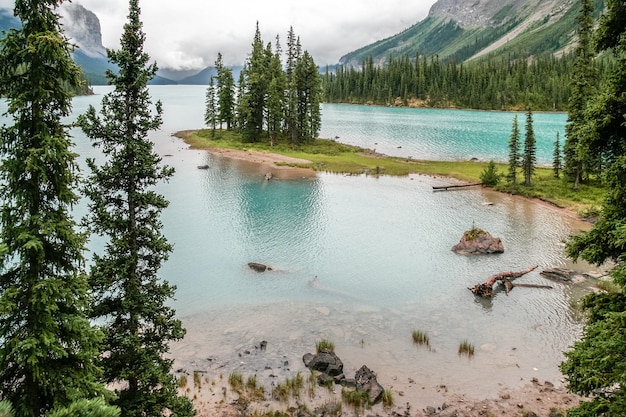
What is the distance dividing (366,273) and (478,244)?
38.3 ft

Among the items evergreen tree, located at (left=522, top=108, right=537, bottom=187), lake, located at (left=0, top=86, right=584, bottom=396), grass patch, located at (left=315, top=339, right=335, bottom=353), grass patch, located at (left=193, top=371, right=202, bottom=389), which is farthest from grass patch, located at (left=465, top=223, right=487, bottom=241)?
grass patch, located at (left=193, top=371, right=202, bottom=389)

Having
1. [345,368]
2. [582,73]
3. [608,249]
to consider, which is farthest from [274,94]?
[608,249]

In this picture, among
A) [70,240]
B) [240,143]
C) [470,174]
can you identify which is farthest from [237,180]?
[70,240]

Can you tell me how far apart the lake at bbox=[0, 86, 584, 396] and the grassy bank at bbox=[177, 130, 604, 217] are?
373 cm

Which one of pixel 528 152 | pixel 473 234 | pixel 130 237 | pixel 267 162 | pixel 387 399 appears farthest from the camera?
pixel 267 162

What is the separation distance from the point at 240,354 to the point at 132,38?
54.0 feet

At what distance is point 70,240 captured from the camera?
34.5 feet

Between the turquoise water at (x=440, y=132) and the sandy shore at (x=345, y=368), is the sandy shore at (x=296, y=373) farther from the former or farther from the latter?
the turquoise water at (x=440, y=132)

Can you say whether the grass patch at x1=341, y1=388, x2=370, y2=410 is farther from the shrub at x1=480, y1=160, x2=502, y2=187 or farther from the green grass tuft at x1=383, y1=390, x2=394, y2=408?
the shrub at x1=480, y1=160, x2=502, y2=187

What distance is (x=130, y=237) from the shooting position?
49.6ft

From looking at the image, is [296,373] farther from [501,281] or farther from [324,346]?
[501,281]

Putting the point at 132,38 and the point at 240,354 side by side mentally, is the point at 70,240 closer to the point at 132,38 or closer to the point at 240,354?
the point at 132,38

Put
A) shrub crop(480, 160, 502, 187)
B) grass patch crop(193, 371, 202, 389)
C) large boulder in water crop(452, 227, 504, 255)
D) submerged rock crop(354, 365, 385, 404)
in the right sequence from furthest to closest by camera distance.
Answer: shrub crop(480, 160, 502, 187) → large boulder in water crop(452, 227, 504, 255) → grass patch crop(193, 371, 202, 389) → submerged rock crop(354, 365, 385, 404)

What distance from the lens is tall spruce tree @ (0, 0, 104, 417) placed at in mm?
9883
